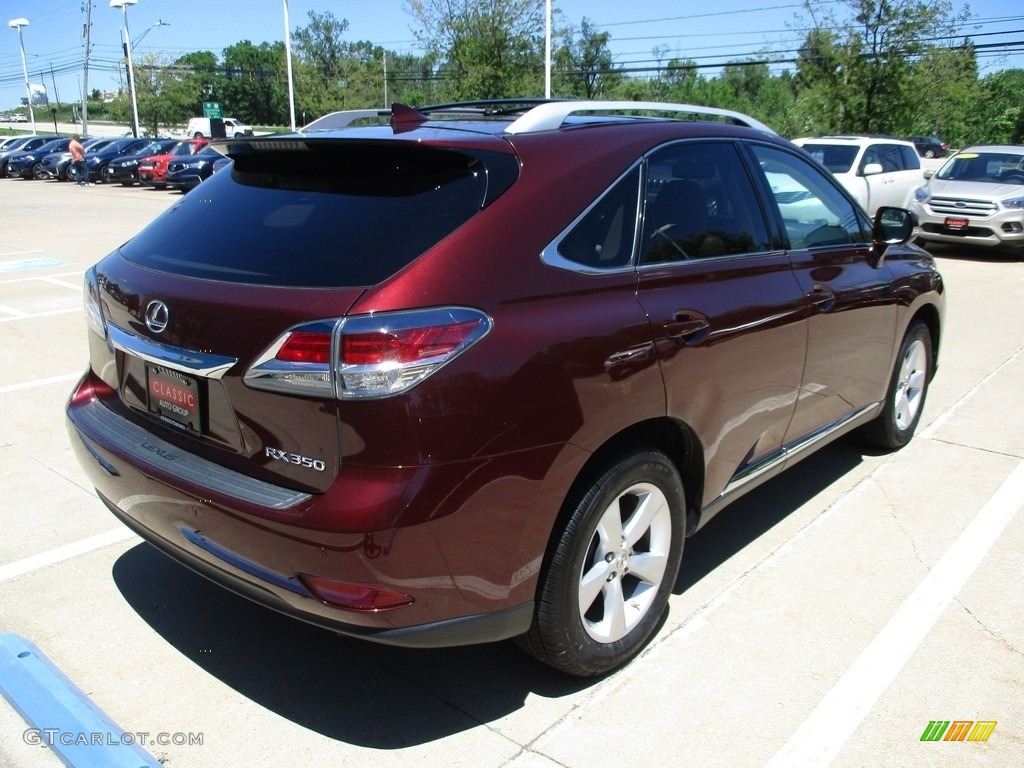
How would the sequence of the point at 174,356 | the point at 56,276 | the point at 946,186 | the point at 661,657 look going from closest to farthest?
the point at 174,356
the point at 661,657
the point at 56,276
the point at 946,186

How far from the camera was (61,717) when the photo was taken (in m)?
2.74

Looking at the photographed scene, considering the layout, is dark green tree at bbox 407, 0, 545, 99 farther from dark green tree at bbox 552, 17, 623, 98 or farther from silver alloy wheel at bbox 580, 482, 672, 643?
silver alloy wheel at bbox 580, 482, 672, 643

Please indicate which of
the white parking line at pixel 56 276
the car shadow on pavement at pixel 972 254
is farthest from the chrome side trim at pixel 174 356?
the car shadow on pavement at pixel 972 254

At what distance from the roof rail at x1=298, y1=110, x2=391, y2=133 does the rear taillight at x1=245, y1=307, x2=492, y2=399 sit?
119 cm

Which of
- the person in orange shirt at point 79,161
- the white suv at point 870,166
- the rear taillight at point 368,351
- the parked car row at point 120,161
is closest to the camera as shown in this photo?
the rear taillight at point 368,351

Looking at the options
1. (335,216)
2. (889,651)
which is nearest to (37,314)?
(335,216)

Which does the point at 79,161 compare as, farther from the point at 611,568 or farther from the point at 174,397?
the point at 611,568

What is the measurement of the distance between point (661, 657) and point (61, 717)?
6.47 feet

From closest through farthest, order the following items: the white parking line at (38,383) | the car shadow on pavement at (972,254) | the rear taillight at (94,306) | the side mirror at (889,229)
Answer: the rear taillight at (94,306) → the side mirror at (889,229) → the white parking line at (38,383) → the car shadow on pavement at (972,254)

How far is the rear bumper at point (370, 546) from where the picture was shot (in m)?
2.33

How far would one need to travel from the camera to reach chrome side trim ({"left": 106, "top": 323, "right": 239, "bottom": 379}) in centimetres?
252

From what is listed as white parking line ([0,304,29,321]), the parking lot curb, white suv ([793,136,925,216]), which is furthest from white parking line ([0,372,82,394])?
white suv ([793,136,925,216])

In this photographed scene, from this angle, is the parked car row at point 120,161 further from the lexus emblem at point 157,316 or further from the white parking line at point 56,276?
the lexus emblem at point 157,316

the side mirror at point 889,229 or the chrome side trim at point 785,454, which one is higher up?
the side mirror at point 889,229
